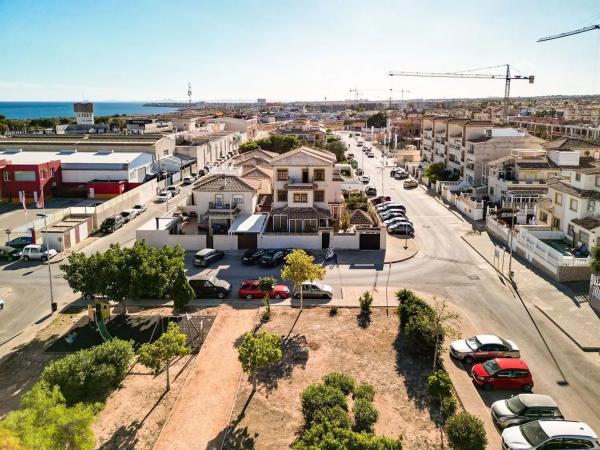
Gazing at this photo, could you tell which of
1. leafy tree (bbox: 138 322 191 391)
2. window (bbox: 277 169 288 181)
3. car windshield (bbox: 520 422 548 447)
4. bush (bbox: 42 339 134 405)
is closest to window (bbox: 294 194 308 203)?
window (bbox: 277 169 288 181)

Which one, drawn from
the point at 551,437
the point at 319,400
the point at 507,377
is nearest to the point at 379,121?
the point at 507,377

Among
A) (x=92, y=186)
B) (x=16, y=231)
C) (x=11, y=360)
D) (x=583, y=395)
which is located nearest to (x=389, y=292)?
(x=583, y=395)

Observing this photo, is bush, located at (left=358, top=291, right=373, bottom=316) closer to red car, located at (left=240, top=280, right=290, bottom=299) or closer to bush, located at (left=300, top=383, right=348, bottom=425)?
red car, located at (left=240, top=280, right=290, bottom=299)

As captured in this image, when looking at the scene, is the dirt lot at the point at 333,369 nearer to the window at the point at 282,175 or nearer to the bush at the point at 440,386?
the bush at the point at 440,386

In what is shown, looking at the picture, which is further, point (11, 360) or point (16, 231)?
point (16, 231)

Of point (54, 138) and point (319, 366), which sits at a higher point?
point (54, 138)

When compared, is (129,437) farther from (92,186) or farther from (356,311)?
(92,186)

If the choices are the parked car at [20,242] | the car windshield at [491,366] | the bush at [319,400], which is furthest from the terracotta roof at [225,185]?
the bush at [319,400]
